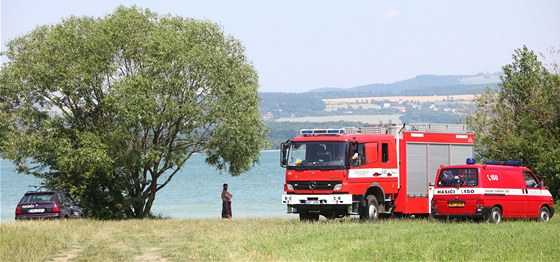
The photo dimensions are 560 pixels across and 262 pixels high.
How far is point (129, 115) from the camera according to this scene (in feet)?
122

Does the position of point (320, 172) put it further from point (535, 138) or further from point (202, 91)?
point (535, 138)

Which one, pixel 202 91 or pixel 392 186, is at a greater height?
pixel 202 91

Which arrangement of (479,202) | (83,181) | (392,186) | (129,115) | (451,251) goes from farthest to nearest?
(83,181)
(129,115)
(392,186)
(479,202)
(451,251)

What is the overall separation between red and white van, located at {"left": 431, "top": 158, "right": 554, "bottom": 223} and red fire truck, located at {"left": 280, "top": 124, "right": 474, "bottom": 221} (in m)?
2.08

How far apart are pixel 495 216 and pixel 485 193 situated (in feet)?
2.84

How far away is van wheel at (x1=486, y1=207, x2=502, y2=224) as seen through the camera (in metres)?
28.8

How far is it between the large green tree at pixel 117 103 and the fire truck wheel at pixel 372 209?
1043 cm

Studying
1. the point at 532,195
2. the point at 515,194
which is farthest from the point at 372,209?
the point at 532,195

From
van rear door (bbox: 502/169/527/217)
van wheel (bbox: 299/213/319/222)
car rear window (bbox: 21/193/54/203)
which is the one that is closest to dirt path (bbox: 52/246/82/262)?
van wheel (bbox: 299/213/319/222)

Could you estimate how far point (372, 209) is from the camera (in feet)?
101

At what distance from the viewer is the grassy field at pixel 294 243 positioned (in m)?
19.4

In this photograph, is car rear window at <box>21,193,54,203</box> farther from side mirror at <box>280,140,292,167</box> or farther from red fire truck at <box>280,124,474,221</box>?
side mirror at <box>280,140,292,167</box>

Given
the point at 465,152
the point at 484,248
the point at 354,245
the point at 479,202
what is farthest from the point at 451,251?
the point at 465,152

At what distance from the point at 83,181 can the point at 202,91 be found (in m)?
6.21
